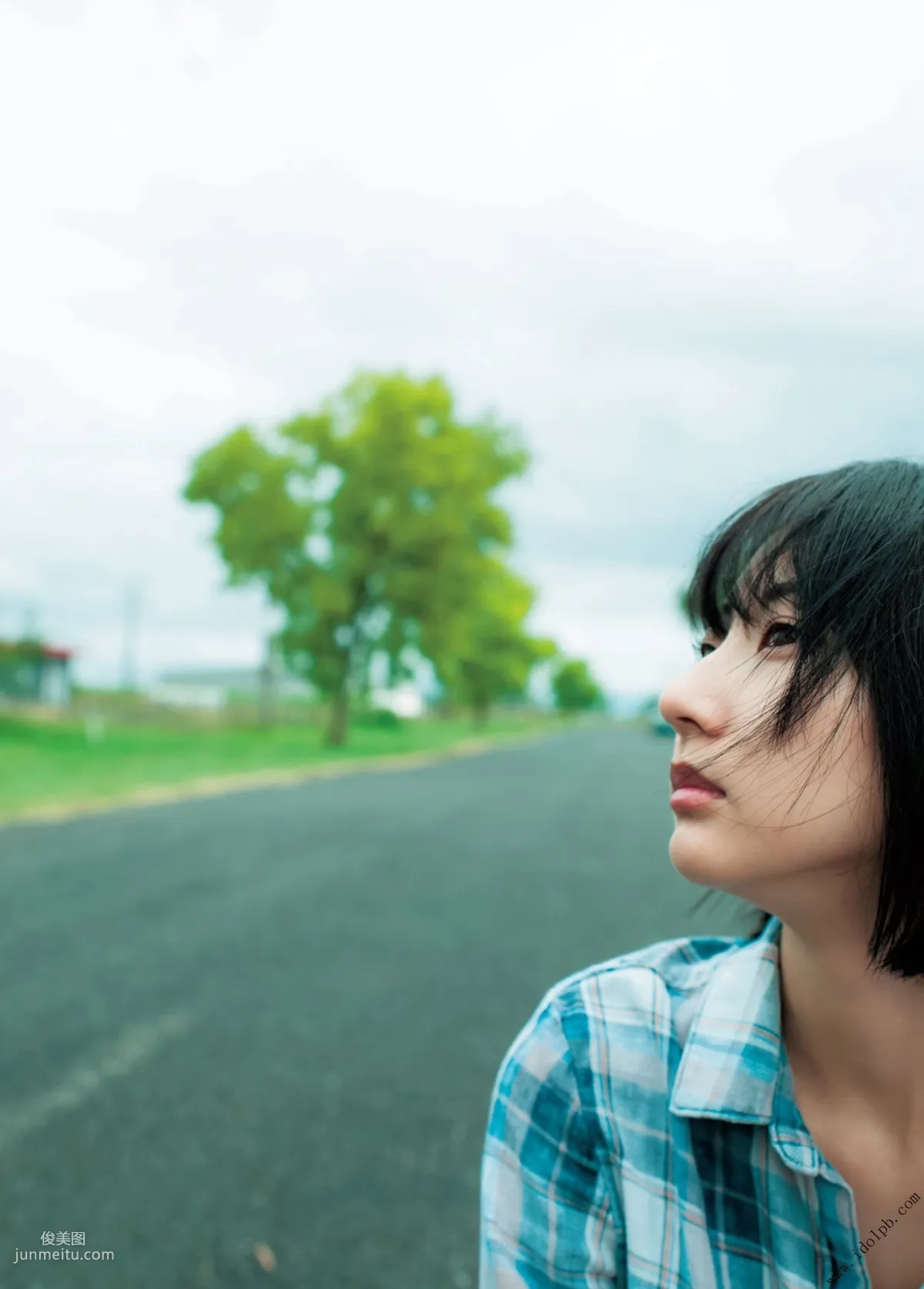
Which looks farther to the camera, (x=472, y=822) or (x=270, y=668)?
(x=270, y=668)

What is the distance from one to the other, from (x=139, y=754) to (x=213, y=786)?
734cm

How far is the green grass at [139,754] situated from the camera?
14250mm

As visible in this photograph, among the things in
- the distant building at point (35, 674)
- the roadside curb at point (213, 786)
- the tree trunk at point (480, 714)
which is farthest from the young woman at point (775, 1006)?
the tree trunk at point (480, 714)

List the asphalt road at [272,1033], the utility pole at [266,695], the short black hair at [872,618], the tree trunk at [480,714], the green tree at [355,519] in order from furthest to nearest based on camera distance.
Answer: the tree trunk at [480,714]
the utility pole at [266,695]
the green tree at [355,519]
the asphalt road at [272,1033]
the short black hair at [872,618]

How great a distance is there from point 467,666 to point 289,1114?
51.5 m

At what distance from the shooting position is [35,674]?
39906 mm

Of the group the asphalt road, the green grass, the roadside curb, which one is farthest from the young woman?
the green grass

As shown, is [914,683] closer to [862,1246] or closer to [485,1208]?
[862,1246]

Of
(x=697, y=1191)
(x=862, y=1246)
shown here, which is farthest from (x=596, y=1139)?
(x=862, y=1246)

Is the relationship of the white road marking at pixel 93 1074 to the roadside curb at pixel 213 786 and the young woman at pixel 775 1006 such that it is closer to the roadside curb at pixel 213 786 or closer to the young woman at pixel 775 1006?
the young woman at pixel 775 1006

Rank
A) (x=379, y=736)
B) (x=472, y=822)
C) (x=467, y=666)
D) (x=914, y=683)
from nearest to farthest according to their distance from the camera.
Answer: (x=914, y=683), (x=472, y=822), (x=379, y=736), (x=467, y=666)

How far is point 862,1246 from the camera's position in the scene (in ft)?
3.54

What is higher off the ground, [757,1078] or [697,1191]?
[757,1078]

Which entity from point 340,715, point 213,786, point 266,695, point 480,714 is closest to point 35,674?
point 266,695
